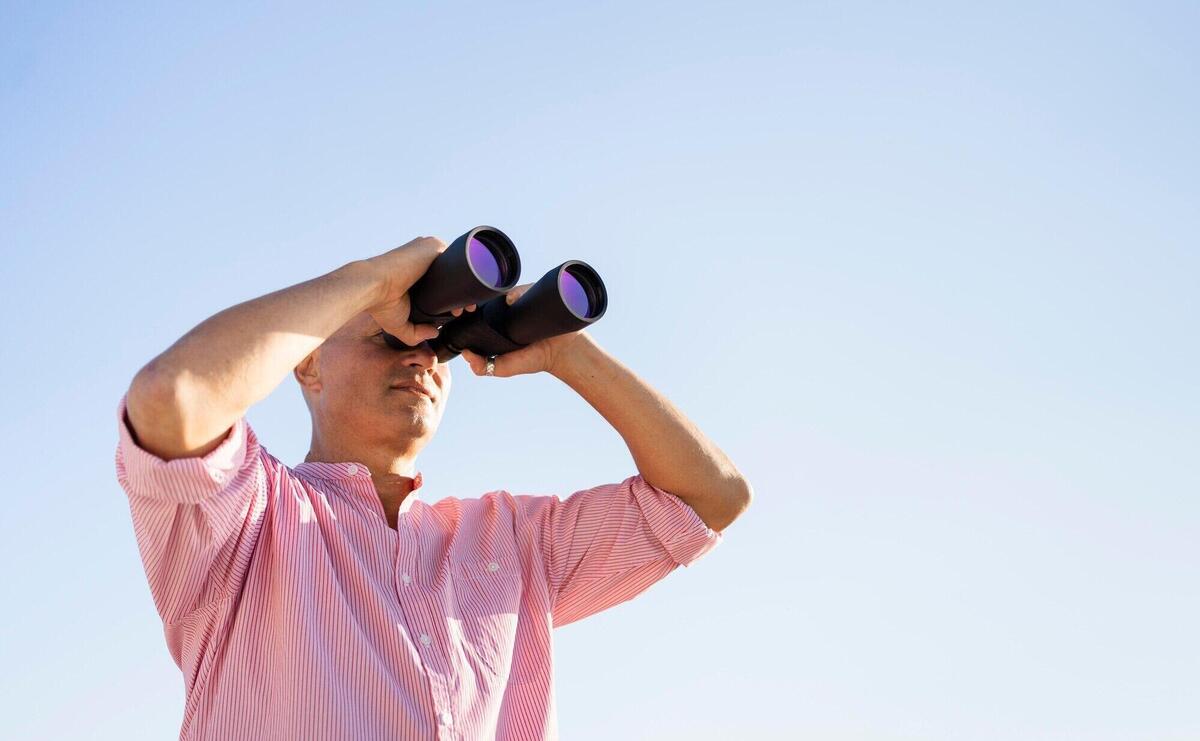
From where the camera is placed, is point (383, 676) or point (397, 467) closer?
point (383, 676)

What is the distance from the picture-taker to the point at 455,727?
2.45 m

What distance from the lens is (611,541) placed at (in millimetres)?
3023

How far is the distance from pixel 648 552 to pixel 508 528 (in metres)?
0.34

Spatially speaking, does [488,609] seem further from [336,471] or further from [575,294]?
[575,294]

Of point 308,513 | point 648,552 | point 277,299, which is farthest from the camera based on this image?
point 648,552

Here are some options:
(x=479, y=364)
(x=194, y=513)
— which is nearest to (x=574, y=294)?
(x=479, y=364)

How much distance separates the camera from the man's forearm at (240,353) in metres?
2.18

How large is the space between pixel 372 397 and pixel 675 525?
78 cm

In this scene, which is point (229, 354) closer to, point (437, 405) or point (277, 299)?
point (277, 299)

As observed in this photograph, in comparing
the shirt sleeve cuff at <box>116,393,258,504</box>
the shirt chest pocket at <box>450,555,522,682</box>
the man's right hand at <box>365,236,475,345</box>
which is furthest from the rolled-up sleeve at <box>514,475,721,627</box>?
the shirt sleeve cuff at <box>116,393,258,504</box>

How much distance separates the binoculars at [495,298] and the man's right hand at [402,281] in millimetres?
22

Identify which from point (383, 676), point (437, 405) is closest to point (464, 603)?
point (383, 676)

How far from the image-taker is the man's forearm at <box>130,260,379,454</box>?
2178 mm

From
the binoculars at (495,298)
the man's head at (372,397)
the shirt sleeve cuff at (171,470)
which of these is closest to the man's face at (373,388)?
the man's head at (372,397)
